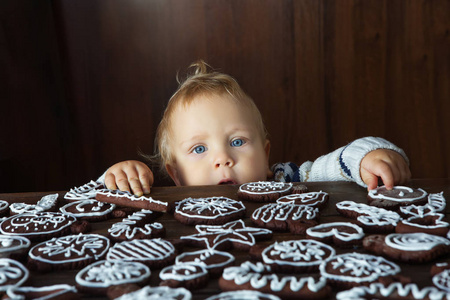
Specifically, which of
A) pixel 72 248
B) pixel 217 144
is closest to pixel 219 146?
pixel 217 144

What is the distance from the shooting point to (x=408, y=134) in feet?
8.83

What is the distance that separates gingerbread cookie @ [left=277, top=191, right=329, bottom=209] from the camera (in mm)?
921

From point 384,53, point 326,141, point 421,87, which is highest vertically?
point 384,53

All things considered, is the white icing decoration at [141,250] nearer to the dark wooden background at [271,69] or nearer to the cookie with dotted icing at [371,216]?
the cookie with dotted icing at [371,216]

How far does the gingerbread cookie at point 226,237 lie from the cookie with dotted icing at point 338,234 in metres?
0.08

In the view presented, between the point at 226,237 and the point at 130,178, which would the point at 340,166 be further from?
the point at 226,237

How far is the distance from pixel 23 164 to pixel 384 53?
1923 mm

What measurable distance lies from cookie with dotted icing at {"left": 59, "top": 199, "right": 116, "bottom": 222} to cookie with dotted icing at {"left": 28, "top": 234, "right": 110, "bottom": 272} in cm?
13

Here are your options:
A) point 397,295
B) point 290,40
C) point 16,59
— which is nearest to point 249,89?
point 290,40

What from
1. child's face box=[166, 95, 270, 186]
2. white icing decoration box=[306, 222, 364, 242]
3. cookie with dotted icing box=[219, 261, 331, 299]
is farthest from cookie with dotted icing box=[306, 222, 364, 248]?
→ child's face box=[166, 95, 270, 186]

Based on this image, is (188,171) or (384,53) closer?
(188,171)

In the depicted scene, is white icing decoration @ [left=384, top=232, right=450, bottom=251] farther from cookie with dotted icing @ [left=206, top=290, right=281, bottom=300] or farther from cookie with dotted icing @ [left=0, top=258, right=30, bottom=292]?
cookie with dotted icing @ [left=0, top=258, right=30, bottom=292]

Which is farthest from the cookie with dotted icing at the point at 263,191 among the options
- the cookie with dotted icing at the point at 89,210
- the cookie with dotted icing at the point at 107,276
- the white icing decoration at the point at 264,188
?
the cookie with dotted icing at the point at 107,276

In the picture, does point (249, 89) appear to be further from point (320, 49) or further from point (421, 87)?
point (421, 87)
